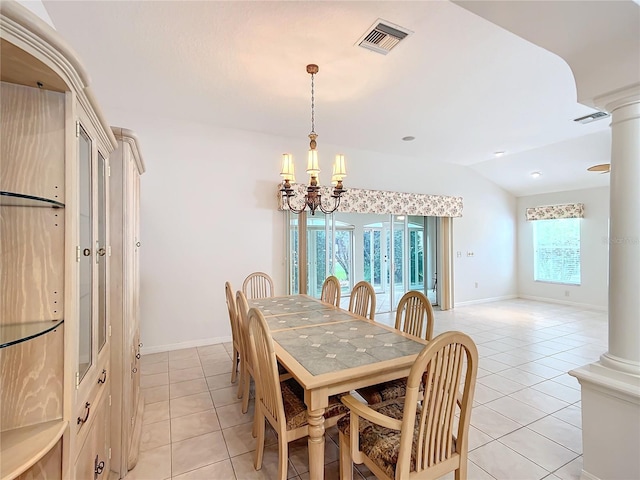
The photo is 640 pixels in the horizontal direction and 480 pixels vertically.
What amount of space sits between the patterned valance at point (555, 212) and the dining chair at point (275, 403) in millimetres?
7054

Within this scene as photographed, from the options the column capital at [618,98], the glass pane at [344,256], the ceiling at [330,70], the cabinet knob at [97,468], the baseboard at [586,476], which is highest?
the ceiling at [330,70]

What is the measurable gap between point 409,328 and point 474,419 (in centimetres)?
91

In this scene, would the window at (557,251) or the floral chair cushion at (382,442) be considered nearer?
the floral chair cushion at (382,442)

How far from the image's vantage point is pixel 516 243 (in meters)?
7.56

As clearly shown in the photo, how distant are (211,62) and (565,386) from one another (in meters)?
4.50

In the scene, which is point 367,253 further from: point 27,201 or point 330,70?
point 27,201

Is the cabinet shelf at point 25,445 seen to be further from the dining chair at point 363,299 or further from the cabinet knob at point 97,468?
the dining chair at point 363,299

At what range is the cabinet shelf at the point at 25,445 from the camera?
85 centimetres

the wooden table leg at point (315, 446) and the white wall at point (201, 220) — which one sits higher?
the white wall at point (201, 220)

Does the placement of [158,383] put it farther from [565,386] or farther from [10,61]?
[565,386]

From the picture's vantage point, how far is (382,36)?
2.31 metres

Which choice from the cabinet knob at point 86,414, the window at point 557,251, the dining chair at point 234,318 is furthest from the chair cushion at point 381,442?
the window at point 557,251

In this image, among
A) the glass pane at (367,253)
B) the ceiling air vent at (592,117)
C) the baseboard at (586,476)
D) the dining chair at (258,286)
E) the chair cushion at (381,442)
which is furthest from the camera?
the glass pane at (367,253)

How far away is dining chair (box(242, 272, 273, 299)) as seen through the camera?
13.1ft
